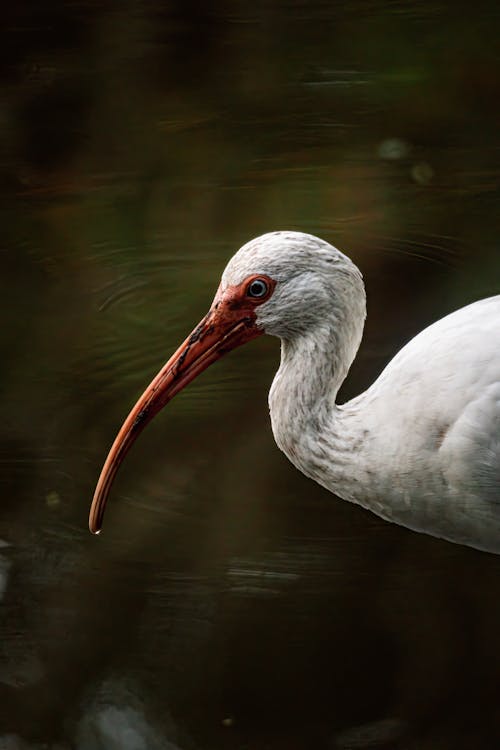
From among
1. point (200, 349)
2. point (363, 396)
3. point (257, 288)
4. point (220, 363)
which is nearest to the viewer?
point (257, 288)

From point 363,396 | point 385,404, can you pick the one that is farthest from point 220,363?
point 385,404

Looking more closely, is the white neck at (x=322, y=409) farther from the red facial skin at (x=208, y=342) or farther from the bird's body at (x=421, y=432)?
the red facial skin at (x=208, y=342)

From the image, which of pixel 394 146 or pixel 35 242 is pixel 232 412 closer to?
pixel 35 242

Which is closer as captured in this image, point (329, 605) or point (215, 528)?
point (329, 605)

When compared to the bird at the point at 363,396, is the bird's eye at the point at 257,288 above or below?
above

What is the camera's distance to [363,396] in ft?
10.1

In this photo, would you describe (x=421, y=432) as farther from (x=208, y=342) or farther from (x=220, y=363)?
(x=220, y=363)

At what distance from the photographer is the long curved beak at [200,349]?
2914 mm

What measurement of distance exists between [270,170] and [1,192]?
120 centimetres

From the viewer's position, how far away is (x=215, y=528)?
142 inches

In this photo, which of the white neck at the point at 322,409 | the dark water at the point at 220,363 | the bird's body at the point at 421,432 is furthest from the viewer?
the dark water at the point at 220,363

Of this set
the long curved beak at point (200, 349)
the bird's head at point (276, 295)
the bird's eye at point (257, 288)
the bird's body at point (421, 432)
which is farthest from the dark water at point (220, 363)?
the bird's eye at point (257, 288)

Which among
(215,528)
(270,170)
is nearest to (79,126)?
(270,170)

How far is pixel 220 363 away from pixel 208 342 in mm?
1186
